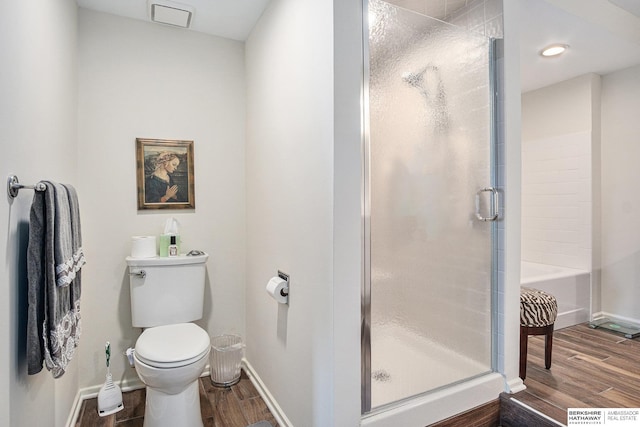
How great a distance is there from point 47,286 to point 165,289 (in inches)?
34.4

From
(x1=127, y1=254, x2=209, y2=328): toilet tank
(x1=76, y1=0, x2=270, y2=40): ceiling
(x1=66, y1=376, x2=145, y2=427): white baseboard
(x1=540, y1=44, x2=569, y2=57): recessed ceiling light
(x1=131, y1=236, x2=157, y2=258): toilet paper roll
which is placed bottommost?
(x1=66, y1=376, x2=145, y2=427): white baseboard

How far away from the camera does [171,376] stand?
158cm

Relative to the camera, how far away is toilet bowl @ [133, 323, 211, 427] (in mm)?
1590

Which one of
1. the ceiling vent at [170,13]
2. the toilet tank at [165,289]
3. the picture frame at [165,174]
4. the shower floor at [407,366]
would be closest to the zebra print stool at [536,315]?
the shower floor at [407,366]

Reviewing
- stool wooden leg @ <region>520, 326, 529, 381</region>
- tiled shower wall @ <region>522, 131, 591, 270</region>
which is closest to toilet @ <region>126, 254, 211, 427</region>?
stool wooden leg @ <region>520, 326, 529, 381</region>

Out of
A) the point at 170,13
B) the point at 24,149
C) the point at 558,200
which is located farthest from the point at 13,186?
the point at 558,200

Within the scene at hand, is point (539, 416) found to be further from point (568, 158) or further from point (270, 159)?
point (568, 158)

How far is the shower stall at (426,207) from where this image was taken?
1.50 metres

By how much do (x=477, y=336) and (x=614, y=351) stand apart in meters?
1.47

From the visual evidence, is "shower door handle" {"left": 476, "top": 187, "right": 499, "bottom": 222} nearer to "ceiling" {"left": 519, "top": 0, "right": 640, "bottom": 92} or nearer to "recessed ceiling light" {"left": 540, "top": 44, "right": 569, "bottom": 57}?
"ceiling" {"left": 519, "top": 0, "right": 640, "bottom": 92}

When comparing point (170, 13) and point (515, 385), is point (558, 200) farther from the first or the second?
point (170, 13)

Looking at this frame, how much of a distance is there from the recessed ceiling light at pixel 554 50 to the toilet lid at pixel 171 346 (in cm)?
311

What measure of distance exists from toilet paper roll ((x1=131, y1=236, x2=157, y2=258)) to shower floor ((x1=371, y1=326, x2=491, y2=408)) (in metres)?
1.47

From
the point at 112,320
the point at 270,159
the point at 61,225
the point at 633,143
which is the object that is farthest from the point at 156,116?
the point at 633,143
